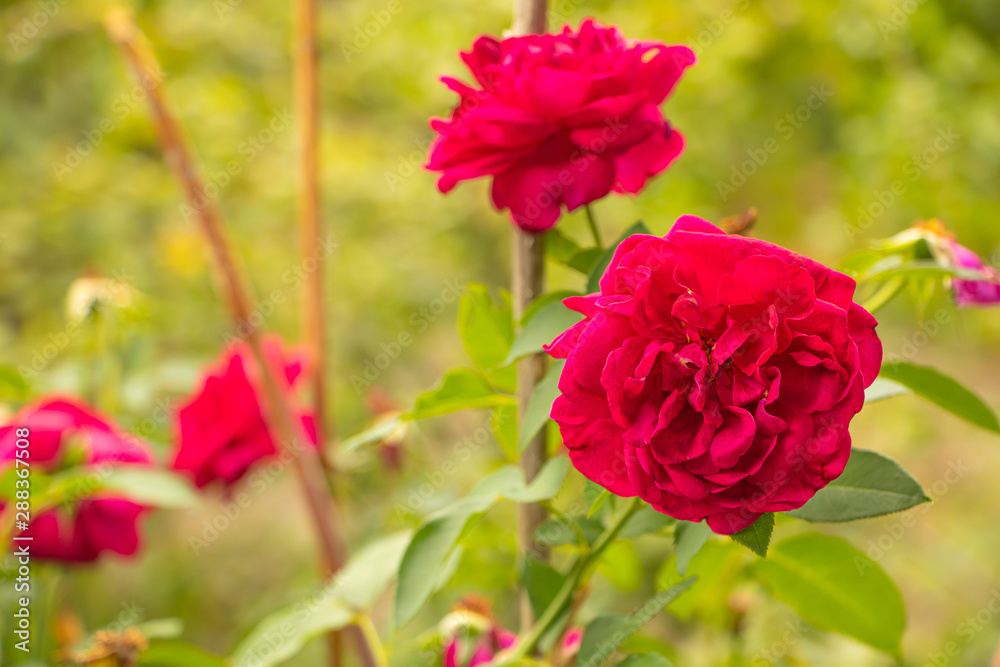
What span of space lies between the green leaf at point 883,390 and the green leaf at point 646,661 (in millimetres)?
114

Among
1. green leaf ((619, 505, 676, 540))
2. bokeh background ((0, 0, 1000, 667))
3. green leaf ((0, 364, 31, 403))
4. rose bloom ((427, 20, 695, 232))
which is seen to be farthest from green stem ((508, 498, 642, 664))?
bokeh background ((0, 0, 1000, 667))

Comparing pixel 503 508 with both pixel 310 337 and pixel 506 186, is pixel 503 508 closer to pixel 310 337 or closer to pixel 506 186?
pixel 310 337

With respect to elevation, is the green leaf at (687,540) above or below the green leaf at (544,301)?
below

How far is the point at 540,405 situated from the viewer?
0.98 ft

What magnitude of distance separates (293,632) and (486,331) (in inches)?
7.0

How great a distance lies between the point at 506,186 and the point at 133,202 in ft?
2.77

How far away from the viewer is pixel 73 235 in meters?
1.01

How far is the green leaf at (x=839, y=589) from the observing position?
371mm

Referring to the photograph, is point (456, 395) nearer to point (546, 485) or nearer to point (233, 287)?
point (546, 485)

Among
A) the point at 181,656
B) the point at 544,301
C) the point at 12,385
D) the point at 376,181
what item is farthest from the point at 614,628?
the point at 376,181

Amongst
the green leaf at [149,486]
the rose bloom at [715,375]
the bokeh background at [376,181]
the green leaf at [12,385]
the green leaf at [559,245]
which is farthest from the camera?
the bokeh background at [376,181]

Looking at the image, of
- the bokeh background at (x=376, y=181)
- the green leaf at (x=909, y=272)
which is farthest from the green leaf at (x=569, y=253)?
the bokeh background at (x=376, y=181)

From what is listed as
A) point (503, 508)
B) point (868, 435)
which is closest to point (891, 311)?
point (868, 435)

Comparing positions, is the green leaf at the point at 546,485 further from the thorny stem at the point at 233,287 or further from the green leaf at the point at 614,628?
the thorny stem at the point at 233,287
